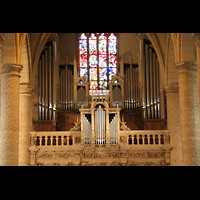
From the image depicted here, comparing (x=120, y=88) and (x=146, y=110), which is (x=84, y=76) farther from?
(x=146, y=110)

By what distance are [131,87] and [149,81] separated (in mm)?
1164

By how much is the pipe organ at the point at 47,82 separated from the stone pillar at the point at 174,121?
4.79m

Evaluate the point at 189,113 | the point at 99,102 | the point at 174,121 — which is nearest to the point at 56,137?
the point at 99,102

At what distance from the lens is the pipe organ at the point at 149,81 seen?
17.9 metres

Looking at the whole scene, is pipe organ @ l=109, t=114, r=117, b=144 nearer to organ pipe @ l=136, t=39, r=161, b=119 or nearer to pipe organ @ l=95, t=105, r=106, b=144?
pipe organ @ l=95, t=105, r=106, b=144

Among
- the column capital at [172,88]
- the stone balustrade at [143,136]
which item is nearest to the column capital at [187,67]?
the column capital at [172,88]

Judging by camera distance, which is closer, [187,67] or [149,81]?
[187,67]

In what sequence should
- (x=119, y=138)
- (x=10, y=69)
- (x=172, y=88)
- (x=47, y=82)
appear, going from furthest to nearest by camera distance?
(x=47, y=82)
(x=172, y=88)
(x=119, y=138)
(x=10, y=69)

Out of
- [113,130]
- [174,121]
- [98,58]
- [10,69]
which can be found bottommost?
[113,130]

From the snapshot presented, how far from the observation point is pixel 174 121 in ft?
54.3

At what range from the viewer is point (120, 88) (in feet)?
63.9

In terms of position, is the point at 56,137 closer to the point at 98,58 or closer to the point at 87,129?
the point at 87,129

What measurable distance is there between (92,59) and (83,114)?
5.08 meters

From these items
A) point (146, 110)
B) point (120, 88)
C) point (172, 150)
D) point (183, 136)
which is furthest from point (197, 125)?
point (120, 88)
